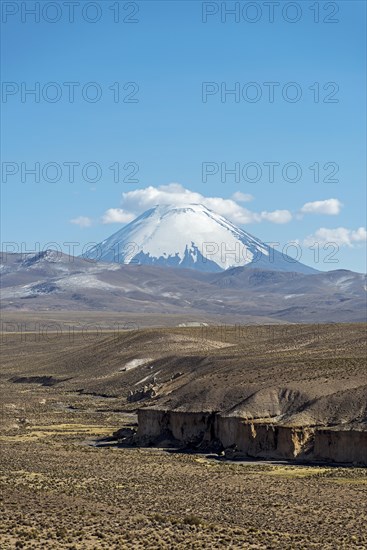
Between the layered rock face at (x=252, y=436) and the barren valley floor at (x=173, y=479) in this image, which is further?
the layered rock face at (x=252, y=436)

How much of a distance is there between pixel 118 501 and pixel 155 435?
22.8 meters

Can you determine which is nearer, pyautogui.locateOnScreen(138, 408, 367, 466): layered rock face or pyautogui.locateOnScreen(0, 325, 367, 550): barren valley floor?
pyautogui.locateOnScreen(0, 325, 367, 550): barren valley floor

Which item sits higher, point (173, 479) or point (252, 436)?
point (252, 436)

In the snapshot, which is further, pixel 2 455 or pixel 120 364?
pixel 120 364

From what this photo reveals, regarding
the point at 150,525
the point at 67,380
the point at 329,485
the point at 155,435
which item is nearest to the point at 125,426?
the point at 155,435

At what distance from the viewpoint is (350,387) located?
63625 mm

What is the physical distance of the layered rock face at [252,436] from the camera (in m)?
55.4

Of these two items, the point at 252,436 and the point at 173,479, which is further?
the point at 252,436

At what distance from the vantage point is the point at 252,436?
196 ft

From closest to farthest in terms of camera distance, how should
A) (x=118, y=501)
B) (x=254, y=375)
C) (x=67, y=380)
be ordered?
(x=118, y=501), (x=254, y=375), (x=67, y=380)

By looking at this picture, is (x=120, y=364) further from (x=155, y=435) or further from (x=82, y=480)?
(x=82, y=480)

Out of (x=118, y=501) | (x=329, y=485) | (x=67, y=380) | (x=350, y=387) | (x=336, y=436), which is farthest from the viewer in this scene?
(x=67, y=380)

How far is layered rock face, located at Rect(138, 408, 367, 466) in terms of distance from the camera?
55406mm

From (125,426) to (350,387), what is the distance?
18044 mm
